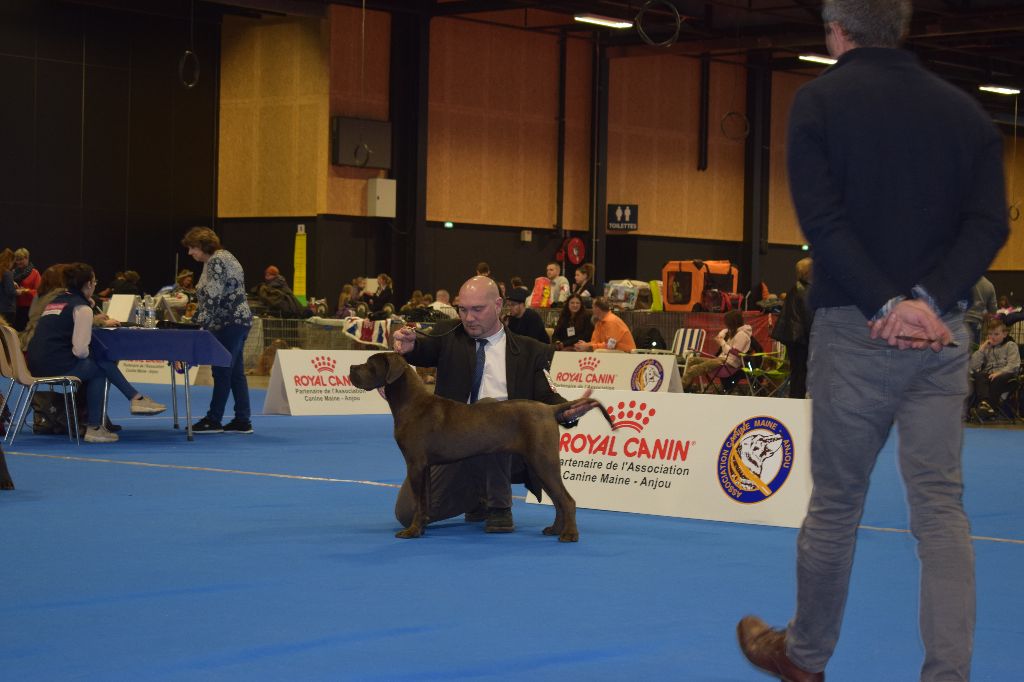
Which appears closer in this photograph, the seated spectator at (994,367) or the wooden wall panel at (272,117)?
the seated spectator at (994,367)

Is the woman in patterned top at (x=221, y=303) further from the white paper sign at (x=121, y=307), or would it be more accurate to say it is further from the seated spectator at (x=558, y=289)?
the seated spectator at (x=558, y=289)

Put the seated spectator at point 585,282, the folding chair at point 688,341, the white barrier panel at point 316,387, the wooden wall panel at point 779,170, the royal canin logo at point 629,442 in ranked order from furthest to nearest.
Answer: the wooden wall panel at point 779,170, the seated spectator at point 585,282, the folding chair at point 688,341, the white barrier panel at point 316,387, the royal canin logo at point 629,442

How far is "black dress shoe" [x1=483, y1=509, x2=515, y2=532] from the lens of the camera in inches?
237

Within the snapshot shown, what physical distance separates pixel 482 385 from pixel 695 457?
116 centimetres

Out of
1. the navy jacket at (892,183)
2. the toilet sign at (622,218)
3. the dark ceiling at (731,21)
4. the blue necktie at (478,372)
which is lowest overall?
the blue necktie at (478,372)

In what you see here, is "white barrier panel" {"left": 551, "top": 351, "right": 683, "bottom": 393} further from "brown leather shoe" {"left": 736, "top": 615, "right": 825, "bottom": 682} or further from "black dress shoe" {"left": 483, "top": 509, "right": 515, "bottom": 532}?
"brown leather shoe" {"left": 736, "top": 615, "right": 825, "bottom": 682}

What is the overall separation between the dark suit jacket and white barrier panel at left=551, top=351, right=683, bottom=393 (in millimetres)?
6921

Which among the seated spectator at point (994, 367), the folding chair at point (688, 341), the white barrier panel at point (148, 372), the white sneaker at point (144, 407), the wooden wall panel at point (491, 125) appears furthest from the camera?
the wooden wall panel at point (491, 125)

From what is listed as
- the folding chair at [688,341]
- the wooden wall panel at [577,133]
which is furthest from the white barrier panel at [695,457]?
the wooden wall panel at [577,133]

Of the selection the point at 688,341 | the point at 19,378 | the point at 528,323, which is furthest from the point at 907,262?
the point at 688,341

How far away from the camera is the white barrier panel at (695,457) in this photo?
6.40 m

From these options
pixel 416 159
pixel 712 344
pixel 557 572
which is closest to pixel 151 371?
pixel 712 344

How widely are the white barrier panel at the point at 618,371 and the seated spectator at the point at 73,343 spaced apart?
14.7 feet

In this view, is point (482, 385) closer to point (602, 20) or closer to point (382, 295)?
point (382, 295)
